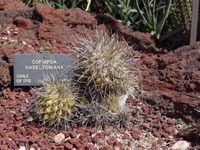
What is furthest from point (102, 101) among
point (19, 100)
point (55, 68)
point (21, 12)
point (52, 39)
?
point (21, 12)

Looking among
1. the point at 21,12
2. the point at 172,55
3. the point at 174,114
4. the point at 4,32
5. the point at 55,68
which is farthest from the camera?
the point at 21,12

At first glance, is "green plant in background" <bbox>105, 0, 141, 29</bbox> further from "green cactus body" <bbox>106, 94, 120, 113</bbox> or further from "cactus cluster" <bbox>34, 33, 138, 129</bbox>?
"green cactus body" <bbox>106, 94, 120, 113</bbox>

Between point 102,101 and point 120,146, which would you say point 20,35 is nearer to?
point 102,101

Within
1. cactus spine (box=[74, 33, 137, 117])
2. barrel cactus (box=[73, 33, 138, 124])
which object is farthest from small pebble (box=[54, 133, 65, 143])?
cactus spine (box=[74, 33, 137, 117])

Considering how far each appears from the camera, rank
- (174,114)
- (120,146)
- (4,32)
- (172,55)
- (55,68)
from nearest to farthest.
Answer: (120,146) → (174,114) → (55,68) → (172,55) → (4,32)

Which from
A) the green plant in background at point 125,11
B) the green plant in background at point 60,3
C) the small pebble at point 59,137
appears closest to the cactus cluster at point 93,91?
the small pebble at point 59,137

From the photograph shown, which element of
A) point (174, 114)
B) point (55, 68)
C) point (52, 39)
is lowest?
point (174, 114)

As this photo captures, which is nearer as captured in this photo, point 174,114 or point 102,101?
point 102,101

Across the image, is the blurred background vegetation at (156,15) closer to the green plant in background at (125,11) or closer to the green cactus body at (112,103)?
the green plant in background at (125,11)
